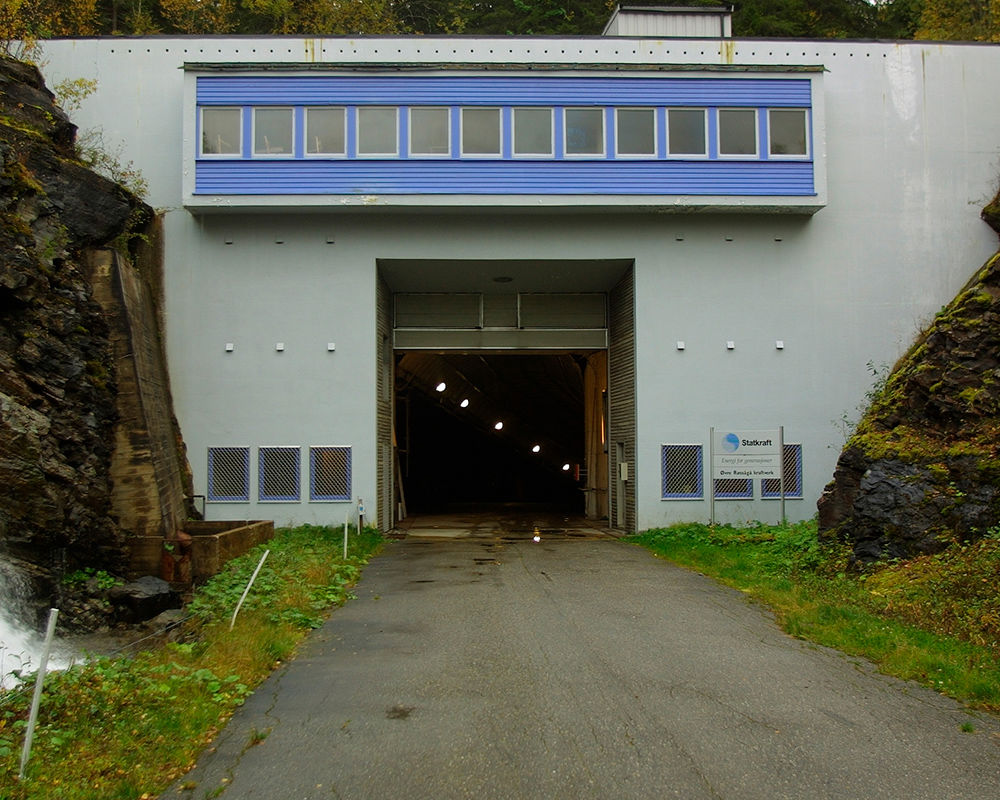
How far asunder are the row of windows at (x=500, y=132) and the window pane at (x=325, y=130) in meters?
0.02

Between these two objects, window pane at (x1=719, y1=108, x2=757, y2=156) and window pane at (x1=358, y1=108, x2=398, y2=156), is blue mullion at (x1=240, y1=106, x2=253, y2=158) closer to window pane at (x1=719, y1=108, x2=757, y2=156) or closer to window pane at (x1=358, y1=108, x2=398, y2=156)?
window pane at (x1=358, y1=108, x2=398, y2=156)

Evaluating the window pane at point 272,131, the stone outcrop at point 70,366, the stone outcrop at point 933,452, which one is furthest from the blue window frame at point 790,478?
the window pane at point 272,131

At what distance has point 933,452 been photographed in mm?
11906

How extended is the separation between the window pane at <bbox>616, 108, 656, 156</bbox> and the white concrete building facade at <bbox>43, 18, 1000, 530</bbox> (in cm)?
5

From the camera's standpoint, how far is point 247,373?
19.5 meters

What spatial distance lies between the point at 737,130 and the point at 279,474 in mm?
12994

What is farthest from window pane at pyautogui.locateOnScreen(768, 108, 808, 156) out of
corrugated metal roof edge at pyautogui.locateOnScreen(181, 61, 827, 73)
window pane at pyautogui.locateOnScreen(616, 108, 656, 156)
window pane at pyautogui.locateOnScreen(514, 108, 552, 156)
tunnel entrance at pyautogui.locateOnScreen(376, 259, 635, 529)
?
Result: window pane at pyautogui.locateOnScreen(514, 108, 552, 156)

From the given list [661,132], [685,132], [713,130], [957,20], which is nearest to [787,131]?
[713,130]

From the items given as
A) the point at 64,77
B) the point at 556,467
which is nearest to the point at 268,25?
the point at 64,77

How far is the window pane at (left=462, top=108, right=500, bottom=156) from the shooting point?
62.7ft

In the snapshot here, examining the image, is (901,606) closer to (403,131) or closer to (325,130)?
(403,131)

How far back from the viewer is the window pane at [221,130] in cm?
1894

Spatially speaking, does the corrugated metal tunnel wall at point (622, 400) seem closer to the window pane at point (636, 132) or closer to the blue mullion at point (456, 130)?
the window pane at point (636, 132)

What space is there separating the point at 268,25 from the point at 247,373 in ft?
67.8
